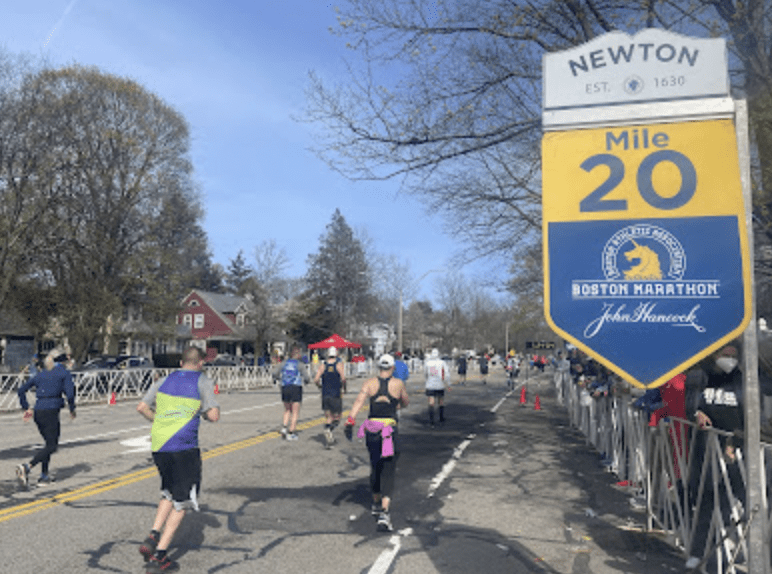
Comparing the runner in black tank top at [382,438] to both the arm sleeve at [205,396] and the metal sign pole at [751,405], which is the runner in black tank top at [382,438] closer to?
the arm sleeve at [205,396]

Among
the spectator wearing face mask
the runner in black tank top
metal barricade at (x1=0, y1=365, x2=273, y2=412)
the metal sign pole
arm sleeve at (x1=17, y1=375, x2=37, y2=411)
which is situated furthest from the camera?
metal barricade at (x1=0, y1=365, x2=273, y2=412)

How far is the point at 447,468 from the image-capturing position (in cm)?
1035

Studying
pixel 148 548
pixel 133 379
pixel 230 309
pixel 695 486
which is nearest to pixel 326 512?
pixel 148 548

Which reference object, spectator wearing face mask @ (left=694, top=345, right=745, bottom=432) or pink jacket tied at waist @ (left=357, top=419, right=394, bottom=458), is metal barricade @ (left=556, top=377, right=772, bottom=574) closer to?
spectator wearing face mask @ (left=694, top=345, right=745, bottom=432)

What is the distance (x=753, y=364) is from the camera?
13.1ft

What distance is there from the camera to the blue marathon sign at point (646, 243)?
4.18 m

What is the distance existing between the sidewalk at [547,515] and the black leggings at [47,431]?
5172 millimetres

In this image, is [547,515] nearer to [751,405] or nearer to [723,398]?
[723,398]

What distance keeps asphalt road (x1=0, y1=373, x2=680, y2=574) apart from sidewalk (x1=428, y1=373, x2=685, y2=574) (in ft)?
0.08

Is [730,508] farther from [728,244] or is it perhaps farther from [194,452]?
[194,452]

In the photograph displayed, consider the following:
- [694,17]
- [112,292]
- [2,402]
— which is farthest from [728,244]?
[112,292]

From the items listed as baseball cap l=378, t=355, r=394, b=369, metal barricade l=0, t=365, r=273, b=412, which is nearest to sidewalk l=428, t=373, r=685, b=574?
baseball cap l=378, t=355, r=394, b=369

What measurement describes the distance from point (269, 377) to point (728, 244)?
3533 cm

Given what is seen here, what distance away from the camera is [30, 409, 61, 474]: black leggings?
29.0 ft
